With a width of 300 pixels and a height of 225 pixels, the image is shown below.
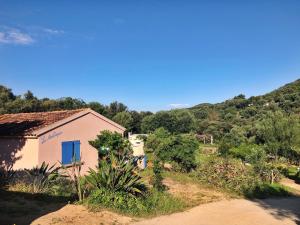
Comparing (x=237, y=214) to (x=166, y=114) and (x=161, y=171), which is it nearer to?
(x=161, y=171)

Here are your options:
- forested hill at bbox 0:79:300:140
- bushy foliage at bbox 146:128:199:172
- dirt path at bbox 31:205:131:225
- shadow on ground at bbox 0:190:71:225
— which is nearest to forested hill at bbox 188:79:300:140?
forested hill at bbox 0:79:300:140

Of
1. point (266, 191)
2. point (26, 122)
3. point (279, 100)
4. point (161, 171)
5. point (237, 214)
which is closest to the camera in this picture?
point (237, 214)

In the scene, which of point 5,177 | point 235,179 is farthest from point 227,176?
point 5,177

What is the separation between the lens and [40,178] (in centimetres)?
1352

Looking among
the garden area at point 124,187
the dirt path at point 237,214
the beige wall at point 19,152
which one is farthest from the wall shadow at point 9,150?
the dirt path at point 237,214

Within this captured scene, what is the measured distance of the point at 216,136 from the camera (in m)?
59.0

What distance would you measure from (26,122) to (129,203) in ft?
31.6

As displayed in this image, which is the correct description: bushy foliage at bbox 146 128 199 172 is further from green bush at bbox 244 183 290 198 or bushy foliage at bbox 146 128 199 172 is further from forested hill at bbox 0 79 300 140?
forested hill at bbox 0 79 300 140

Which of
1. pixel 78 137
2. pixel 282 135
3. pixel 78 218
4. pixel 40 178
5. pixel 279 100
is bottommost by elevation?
pixel 78 218

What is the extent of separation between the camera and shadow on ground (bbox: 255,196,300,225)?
12523mm

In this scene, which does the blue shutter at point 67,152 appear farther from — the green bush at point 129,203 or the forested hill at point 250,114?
the forested hill at point 250,114

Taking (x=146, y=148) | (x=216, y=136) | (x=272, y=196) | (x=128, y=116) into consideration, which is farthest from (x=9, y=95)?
(x=272, y=196)

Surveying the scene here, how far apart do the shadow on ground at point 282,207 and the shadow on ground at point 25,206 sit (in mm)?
7895

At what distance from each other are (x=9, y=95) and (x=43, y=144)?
37.0m
